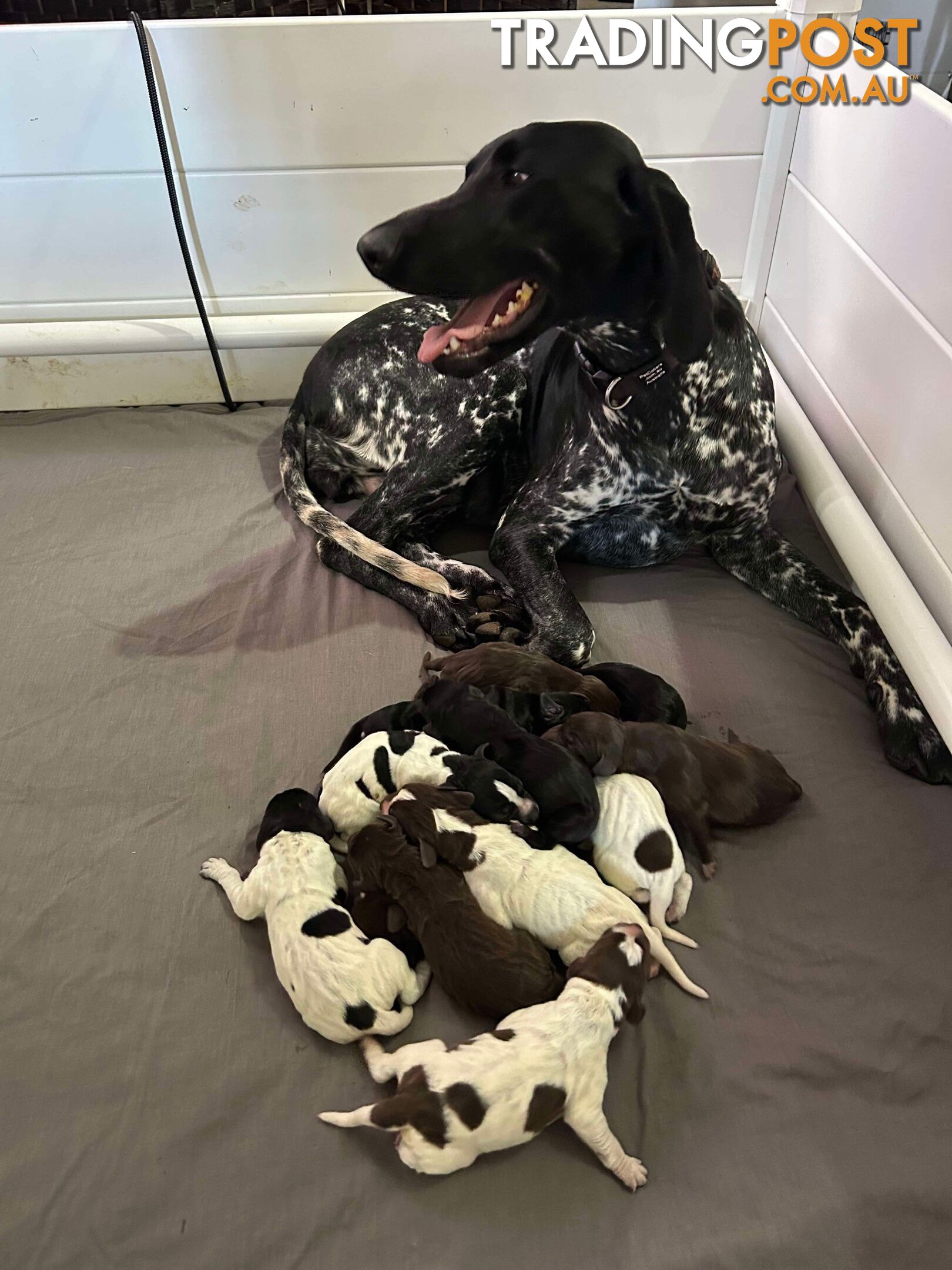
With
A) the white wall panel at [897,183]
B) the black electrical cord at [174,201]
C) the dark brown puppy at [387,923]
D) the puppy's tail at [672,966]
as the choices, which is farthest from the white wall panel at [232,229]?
the puppy's tail at [672,966]

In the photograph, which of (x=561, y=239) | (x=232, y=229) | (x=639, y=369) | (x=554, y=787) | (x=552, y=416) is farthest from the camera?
(x=232, y=229)

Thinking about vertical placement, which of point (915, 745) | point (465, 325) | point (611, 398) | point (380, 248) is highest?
point (380, 248)

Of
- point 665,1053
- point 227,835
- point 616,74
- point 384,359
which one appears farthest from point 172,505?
point 665,1053

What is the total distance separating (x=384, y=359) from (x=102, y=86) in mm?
962

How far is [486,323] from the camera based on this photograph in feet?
5.84

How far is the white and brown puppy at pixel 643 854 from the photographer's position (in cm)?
143

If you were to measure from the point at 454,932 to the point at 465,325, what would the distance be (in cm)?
112

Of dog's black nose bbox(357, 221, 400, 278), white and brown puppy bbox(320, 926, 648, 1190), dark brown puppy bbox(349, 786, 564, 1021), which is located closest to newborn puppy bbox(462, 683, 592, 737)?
dark brown puppy bbox(349, 786, 564, 1021)

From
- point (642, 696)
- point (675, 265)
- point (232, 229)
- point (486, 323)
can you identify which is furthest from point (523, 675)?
point (232, 229)

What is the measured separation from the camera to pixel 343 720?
1840 millimetres

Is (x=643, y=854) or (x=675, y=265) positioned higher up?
(x=675, y=265)

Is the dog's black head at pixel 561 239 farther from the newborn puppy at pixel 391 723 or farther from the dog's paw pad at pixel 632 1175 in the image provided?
the dog's paw pad at pixel 632 1175

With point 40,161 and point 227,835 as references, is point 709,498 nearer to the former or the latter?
point 227,835

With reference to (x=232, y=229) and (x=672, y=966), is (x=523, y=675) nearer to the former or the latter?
(x=672, y=966)
